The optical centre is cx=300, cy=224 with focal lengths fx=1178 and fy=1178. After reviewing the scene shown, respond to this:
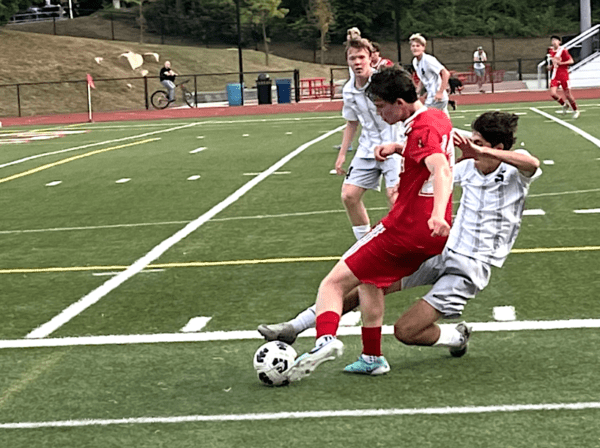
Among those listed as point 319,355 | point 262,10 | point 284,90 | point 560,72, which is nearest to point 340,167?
point 319,355

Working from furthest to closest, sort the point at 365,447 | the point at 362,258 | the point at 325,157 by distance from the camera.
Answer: the point at 325,157 → the point at 362,258 → the point at 365,447

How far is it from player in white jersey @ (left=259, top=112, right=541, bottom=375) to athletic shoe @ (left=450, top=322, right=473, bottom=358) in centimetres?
14

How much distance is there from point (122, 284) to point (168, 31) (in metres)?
79.7

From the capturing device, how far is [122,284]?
9750mm

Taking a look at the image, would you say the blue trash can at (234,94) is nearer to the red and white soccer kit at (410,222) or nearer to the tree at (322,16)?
the tree at (322,16)

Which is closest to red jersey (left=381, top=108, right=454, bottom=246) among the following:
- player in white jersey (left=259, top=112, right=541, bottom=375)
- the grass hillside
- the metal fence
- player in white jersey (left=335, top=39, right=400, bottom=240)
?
player in white jersey (left=259, top=112, right=541, bottom=375)

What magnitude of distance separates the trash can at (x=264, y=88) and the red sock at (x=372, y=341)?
1580 inches

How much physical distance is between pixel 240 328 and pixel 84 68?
174ft

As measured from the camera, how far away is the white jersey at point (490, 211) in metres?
6.54

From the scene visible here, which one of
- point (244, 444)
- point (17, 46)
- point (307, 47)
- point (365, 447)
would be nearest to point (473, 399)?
point (365, 447)

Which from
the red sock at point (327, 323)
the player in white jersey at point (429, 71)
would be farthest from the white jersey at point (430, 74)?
the red sock at point (327, 323)

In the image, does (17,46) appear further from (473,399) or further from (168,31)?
(473,399)

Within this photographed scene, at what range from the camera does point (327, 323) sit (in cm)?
634

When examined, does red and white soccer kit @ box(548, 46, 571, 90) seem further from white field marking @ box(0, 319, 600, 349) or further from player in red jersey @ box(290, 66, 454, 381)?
player in red jersey @ box(290, 66, 454, 381)
